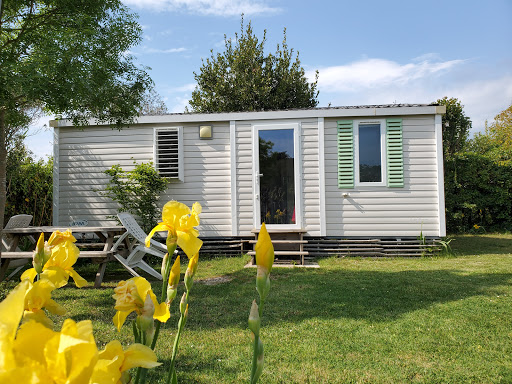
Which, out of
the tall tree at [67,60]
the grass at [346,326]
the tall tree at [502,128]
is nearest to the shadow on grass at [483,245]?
the grass at [346,326]

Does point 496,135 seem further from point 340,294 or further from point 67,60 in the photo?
point 67,60

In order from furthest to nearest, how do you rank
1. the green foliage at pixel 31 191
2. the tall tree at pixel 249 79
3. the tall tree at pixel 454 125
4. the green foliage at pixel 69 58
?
the tall tree at pixel 249 79 < the tall tree at pixel 454 125 < the green foliage at pixel 31 191 < the green foliage at pixel 69 58

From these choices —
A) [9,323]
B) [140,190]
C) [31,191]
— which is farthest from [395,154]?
[31,191]

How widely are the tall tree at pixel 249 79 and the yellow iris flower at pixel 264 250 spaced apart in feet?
55.5

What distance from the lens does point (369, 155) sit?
7.73m

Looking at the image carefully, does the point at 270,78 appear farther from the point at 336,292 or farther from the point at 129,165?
the point at 336,292

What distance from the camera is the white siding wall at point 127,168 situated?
7980mm

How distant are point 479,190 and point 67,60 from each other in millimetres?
Answer: 12102

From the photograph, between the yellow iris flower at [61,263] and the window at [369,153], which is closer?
the yellow iris flower at [61,263]

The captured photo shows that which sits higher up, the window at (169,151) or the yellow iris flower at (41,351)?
the window at (169,151)

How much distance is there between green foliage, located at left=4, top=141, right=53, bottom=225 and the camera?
8.23 m

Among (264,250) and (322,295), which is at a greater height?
(264,250)

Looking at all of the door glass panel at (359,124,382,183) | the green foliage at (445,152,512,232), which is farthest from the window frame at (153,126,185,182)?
the green foliage at (445,152,512,232)

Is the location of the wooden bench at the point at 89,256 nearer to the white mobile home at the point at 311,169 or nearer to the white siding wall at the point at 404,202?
the white mobile home at the point at 311,169
